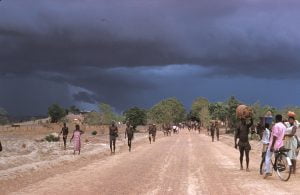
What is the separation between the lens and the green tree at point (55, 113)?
177750 mm

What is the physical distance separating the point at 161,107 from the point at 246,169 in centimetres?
17558

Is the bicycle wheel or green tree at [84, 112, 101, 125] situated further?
green tree at [84, 112, 101, 125]

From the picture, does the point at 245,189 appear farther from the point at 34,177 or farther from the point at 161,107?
the point at 161,107

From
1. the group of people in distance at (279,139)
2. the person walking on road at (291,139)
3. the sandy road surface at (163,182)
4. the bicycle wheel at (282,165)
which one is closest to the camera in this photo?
the sandy road surface at (163,182)

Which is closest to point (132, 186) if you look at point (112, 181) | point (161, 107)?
point (112, 181)

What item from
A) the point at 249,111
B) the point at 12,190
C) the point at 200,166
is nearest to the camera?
the point at 12,190

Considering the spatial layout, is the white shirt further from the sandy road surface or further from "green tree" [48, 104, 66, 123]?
"green tree" [48, 104, 66, 123]

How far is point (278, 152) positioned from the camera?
17.7 meters

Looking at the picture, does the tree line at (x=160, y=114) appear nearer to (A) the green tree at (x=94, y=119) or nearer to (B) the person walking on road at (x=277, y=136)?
(A) the green tree at (x=94, y=119)

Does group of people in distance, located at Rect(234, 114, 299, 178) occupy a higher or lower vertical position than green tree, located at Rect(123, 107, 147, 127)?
lower

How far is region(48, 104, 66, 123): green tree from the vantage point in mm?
177750

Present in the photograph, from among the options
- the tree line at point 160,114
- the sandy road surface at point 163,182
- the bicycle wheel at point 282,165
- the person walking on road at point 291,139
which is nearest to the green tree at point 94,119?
the tree line at point 160,114

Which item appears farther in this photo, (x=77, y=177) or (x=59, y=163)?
(x=59, y=163)

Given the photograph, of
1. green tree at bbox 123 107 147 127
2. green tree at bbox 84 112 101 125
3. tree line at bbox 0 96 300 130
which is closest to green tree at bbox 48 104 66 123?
tree line at bbox 0 96 300 130
